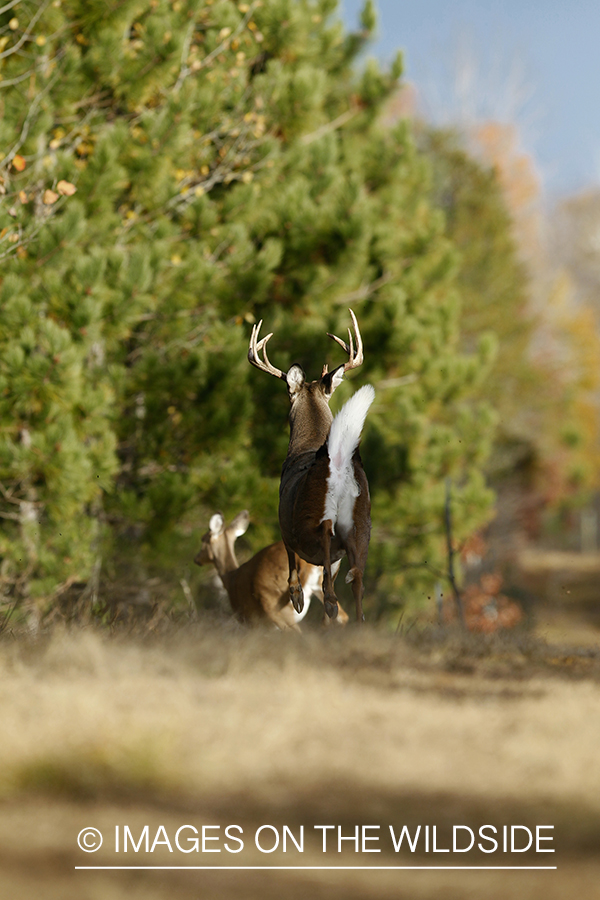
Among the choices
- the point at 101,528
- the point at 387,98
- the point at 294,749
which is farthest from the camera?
the point at 387,98

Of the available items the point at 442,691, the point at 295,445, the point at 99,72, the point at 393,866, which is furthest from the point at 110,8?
the point at 393,866

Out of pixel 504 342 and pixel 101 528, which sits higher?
pixel 504 342

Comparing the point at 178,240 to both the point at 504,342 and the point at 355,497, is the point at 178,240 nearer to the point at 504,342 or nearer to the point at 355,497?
the point at 355,497

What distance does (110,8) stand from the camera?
1027 cm

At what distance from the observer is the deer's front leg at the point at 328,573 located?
4.79m

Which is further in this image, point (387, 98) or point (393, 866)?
point (387, 98)

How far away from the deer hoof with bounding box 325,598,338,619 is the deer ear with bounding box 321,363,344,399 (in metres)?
1.25

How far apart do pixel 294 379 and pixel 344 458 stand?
93 centimetres

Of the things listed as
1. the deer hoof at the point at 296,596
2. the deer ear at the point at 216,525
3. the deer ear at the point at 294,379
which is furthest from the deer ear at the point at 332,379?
the deer ear at the point at 216,525

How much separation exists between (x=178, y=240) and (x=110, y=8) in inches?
105

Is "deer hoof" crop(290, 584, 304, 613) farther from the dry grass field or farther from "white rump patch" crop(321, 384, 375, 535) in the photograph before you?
the dry grass field

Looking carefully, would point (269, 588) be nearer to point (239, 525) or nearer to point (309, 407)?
point (239, 525)

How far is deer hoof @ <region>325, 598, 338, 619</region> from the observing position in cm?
490

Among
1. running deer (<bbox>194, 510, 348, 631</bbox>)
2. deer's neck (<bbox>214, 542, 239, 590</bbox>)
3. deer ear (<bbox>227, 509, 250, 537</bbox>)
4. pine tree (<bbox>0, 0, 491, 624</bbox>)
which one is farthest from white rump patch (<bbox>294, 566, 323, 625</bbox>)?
pine tree (<bbox>0, 0, 491, 624</bbox>)
